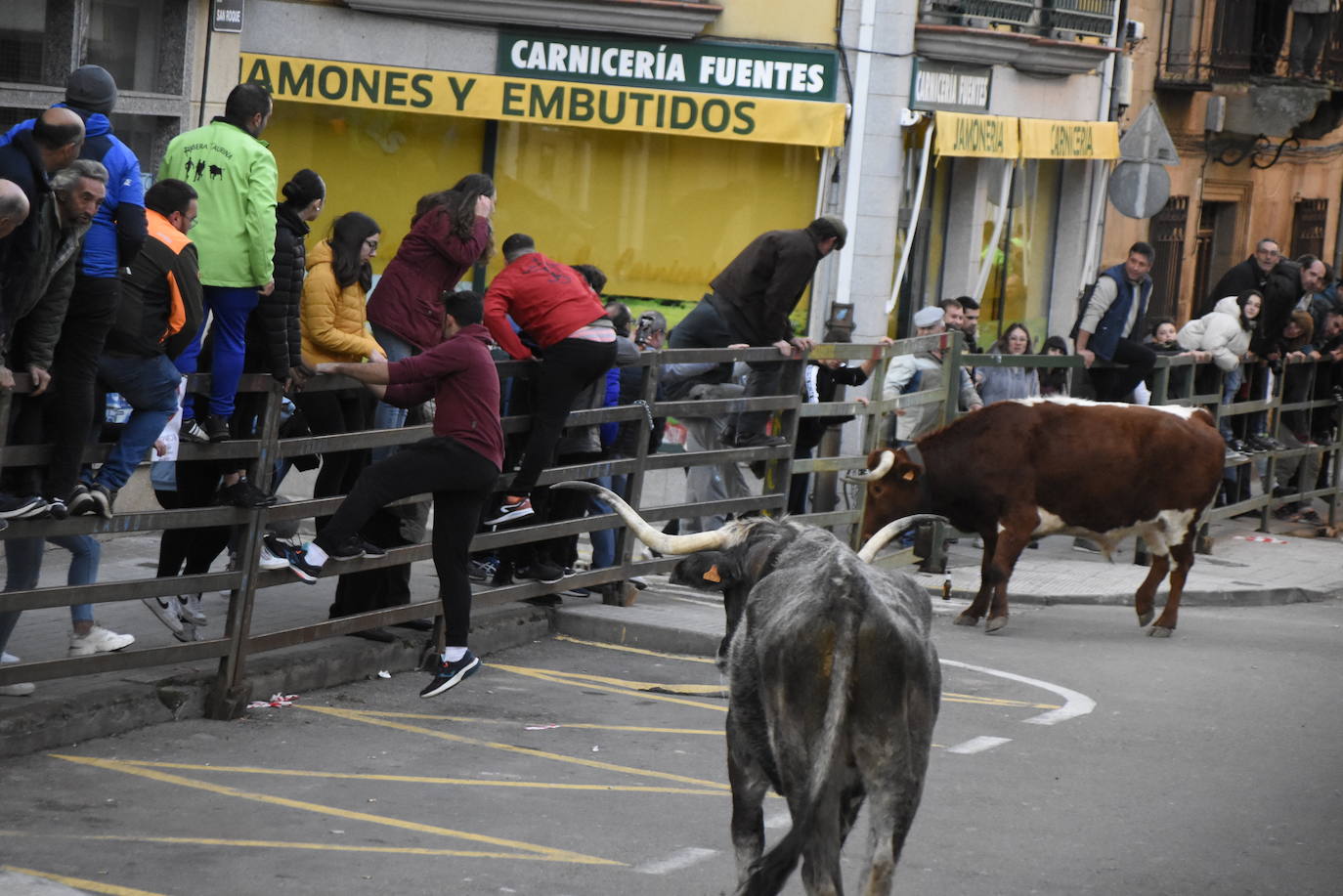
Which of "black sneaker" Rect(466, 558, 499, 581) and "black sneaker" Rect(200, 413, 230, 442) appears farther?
"black sneaker" Rect(466, 558, 499, 581)

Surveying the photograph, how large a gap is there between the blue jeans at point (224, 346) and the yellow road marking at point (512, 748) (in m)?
1.53

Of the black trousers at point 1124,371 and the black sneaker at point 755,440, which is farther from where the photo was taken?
the black trousers at point 1124,371

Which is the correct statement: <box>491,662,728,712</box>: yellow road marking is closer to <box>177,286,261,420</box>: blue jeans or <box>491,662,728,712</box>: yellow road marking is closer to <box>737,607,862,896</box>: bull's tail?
<box>177,286,261,420</box>: blue jeans

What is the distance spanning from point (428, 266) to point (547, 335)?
0.72 metres

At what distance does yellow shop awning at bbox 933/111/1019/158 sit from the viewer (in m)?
19.1

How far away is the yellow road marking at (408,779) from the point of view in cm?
794

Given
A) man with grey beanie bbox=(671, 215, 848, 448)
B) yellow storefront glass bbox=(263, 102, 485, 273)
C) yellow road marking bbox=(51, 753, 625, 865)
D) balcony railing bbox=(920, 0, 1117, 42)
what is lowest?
yellow road marking bbox=(51, 753, 625, 865)

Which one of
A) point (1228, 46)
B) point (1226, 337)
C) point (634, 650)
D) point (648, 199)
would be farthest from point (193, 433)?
point (1228, 46)

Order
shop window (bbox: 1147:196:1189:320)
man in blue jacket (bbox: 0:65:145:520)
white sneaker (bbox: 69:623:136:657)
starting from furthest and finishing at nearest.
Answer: shop window (bbox: 1147:196:1189:320) → white sneaker (bbox: 69:623:136:657) → man in blue jacket (bbox: 0:65:145:520)

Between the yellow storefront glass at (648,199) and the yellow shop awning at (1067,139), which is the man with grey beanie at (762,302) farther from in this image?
the yellow shop awning at (1067,139)

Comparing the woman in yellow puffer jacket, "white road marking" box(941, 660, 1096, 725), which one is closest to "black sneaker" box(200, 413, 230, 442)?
the woman in yellow puffer jacket

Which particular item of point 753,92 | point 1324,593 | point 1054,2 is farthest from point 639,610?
point 1054,2

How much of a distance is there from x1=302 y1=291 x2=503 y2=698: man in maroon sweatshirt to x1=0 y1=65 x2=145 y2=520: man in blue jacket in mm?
1213

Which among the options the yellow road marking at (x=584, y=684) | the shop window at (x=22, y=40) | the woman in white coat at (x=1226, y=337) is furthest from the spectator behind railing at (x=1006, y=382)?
the shop window at (x=22, y=40)
